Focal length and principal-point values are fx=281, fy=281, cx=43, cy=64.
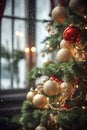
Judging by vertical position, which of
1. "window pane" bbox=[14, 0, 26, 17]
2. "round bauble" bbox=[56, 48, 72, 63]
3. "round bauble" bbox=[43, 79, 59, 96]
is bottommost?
"round bauble" bbox=[43, 79, 59, 96]

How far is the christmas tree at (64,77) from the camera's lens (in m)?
2.35

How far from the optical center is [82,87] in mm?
2459

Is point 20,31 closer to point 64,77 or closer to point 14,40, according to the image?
point 14,40

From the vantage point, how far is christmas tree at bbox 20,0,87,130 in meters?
2.35

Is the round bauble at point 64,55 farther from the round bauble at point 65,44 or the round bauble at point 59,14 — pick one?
the round bauble at point 59,14

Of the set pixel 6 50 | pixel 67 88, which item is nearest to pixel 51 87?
pixel 67 88

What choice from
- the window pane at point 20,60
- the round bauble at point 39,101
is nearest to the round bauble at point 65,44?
the round bauble at point 39,101

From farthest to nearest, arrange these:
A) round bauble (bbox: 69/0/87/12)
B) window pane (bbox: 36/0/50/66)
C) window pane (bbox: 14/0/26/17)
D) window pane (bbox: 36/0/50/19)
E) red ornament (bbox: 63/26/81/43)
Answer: window pane (bbox: 36/0/50/19)
window pane (bbox: 36/0/50/66)
window pane (bbox: 14/0/26/17)
red ornament (bbox: 63/26/81/43)
round bauble (bbox: 69/0/87/12)

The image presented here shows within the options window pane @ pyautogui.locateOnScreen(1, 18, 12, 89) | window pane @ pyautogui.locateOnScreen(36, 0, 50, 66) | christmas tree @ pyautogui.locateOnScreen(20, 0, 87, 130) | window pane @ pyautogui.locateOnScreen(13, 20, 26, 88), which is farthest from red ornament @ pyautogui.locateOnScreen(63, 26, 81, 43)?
window pane @ pyautogui.locateOnScreen(13, 20, 26, 88)

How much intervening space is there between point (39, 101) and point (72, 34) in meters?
0.67

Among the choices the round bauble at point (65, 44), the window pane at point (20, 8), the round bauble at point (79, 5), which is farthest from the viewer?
the window pane at point (20, 8)

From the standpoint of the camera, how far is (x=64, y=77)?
2.36 meters

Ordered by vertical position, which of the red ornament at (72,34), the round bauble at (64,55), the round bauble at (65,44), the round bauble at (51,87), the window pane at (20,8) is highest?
the window pane at (20,8)

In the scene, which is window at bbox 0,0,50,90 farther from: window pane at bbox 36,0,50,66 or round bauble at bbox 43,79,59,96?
round bauble at bbox 43,79,59,96
